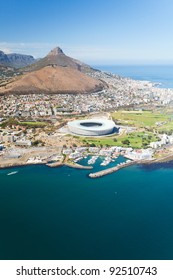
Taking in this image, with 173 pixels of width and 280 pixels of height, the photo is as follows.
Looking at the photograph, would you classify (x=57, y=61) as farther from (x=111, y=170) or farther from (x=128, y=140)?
(x=111, y=170)

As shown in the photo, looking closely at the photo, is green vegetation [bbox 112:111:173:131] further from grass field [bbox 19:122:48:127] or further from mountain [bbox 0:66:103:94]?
mountain [bbox 0:66:103:94]

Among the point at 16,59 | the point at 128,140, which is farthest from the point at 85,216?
the point at 16,59

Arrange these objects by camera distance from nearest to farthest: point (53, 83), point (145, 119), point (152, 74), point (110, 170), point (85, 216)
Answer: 1. point (85, 216)
2. point (110, 170)
3. point (145, 119)
4. point (53, 83)
5. point (152, 74)

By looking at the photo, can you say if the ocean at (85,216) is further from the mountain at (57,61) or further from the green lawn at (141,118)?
the mountain at (57,61)

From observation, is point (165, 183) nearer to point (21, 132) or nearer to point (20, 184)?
point (20, 184)

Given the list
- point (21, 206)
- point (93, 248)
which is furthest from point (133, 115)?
point (93, 248)


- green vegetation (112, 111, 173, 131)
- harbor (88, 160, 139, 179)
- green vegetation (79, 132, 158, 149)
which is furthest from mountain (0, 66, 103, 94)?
harbor (88, 160, 139, 179)
